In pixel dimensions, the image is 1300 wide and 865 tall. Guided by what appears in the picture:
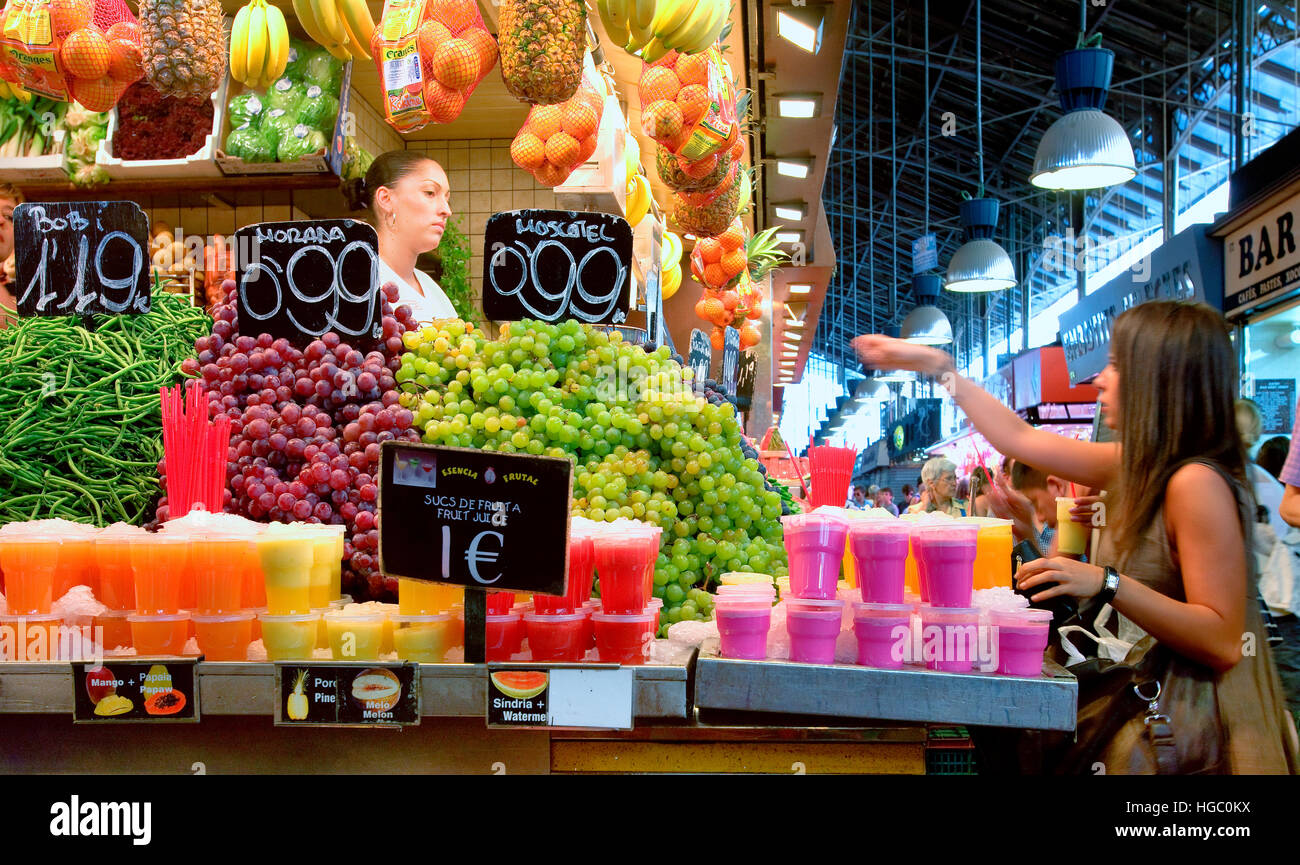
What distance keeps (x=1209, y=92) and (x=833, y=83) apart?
9.52m

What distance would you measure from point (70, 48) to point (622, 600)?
2.60m

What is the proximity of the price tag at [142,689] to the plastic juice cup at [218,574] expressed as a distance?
103 mm

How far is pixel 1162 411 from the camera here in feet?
5.86

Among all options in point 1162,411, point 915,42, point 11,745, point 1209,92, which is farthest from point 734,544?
point 915,42

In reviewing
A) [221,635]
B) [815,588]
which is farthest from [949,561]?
[221,635]

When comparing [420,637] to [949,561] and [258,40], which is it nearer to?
[949,561]

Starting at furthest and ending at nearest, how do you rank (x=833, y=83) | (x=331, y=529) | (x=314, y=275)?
(x=833, y=83) → (x=314, y=275) → (x=331, y=529)

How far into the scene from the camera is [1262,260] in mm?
5762

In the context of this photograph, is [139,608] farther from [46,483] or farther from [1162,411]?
[1162,411]

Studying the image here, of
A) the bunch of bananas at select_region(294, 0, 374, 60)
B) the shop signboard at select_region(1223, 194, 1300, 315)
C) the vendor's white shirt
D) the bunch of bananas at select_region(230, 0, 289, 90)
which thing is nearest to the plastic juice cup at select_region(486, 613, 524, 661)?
the vendor's white shirt

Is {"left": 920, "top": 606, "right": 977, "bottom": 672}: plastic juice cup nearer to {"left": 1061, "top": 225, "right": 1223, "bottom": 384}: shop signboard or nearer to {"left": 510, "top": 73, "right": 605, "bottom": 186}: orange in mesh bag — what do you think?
{"left": 510, "top": 73, "right": 605, "bottom": 186}: orange in mesh bag

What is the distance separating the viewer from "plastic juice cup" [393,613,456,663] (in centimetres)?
136

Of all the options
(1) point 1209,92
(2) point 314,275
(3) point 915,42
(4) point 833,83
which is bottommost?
(2) point 314,275

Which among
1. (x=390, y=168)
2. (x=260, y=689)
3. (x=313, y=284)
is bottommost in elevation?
(x=260, y=689)
